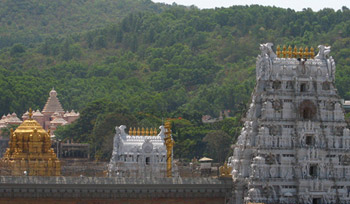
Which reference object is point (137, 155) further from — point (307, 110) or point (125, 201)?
point (307, 110)

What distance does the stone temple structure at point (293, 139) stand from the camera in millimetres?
74625

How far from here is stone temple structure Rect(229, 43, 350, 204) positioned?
74.6 meters

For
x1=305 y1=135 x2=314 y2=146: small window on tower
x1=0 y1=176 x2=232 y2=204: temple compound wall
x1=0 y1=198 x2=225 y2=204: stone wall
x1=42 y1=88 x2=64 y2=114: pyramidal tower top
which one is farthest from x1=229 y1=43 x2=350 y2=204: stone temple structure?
x1=42 y1=88 x2=64 y2=114: pyramidal tower top

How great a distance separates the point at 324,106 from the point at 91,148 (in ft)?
224

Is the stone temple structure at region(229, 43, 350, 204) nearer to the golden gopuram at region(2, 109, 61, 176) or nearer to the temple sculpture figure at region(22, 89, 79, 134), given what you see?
the golden gopuram at region(2, 109, 61, 176)

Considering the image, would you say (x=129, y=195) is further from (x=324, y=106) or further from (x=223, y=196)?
(x=324, y=106)

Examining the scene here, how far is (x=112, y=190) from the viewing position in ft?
249

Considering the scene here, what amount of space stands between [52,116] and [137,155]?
87.6m

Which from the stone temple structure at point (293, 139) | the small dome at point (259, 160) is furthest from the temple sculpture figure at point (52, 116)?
the small dome at point (259, 160)

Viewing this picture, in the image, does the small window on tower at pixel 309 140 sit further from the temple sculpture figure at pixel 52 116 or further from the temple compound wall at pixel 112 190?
the temple sculpture figure at pixel 52 116

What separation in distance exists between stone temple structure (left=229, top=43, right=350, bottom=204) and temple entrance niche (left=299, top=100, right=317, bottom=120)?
6cm

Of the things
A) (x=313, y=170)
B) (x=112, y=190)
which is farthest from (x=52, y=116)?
(x=313, y=170)

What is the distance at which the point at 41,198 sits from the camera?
74.8m

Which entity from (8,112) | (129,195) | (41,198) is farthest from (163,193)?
(8,112)
